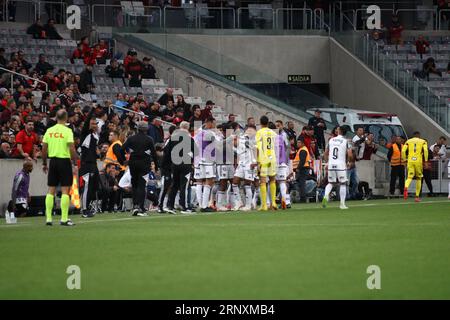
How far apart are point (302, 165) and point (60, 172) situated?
47.4 feet

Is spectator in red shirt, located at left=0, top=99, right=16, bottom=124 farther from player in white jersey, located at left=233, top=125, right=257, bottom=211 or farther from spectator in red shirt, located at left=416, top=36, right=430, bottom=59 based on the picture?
spectator in red shirt, located at left=416, top=36, right=430, bottom=59

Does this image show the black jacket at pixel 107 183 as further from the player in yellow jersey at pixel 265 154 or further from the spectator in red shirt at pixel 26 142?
the player in yellow jersey at pixel 265 154

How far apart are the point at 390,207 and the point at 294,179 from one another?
631cm

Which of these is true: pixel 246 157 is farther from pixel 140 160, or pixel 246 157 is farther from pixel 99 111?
pixel 99 111

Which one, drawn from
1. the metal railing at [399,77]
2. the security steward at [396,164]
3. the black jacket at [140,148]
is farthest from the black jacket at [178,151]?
the metal railing at [399,77]

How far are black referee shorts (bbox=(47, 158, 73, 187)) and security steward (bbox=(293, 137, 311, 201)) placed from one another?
46.6ft

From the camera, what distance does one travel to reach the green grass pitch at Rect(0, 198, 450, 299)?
13.2 m

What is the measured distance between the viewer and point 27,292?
43.2 feet

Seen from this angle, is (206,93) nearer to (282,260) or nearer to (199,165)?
(199,165)

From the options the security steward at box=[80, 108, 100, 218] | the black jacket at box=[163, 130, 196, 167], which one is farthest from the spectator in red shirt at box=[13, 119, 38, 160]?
the black jacket at box=[163, 130, 196, 167]

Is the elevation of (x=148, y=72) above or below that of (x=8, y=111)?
above

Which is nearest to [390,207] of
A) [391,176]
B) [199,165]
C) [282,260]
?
[199,165]

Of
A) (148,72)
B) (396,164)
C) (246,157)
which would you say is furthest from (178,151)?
(148,72)

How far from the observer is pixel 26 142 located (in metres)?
31.2
